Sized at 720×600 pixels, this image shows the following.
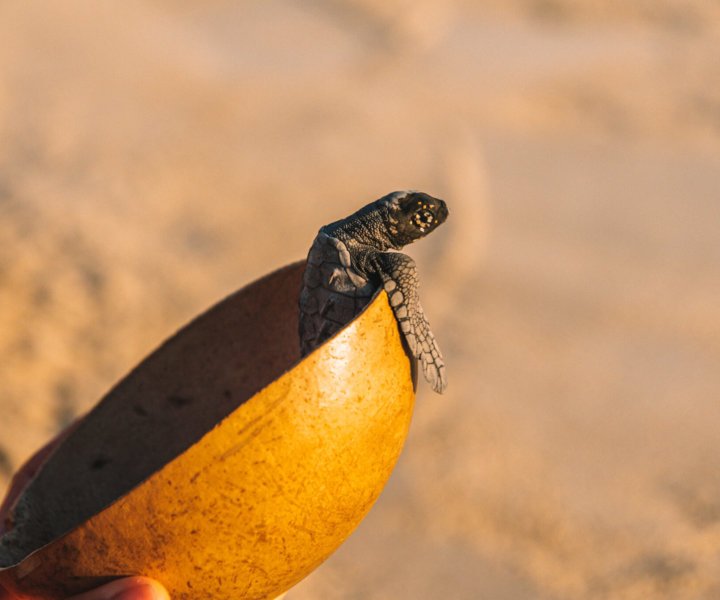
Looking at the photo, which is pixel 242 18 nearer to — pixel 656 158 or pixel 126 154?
pixel 126 154

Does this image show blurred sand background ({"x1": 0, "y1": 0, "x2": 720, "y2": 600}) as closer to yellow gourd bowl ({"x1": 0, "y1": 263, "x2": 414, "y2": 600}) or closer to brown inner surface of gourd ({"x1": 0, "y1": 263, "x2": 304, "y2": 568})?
brown inner surface of gourd ({"x1": 0, "y1": 263, "x2": 304, "y2": 568})

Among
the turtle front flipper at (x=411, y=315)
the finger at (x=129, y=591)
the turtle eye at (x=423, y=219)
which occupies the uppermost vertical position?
the turtle eye at (x=423, y=219)

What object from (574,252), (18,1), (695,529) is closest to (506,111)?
(574,252)

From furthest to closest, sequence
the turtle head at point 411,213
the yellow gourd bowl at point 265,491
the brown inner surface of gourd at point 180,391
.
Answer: the brown inner surface of gourd at point 180,391 → the turtle head at point 411,213 → the yellow gourd bowl at point 265,491

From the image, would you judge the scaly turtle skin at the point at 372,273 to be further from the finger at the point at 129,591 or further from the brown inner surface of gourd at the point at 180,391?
the finger at the point at 129,591

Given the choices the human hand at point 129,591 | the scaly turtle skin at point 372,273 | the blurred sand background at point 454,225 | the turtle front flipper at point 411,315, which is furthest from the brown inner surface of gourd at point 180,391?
the blurred sand background at point 454,225

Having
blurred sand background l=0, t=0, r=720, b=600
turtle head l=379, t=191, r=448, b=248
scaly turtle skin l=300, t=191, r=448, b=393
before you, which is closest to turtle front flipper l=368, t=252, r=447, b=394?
scaly turtle skin l=300, t=191, r=448, b=393
